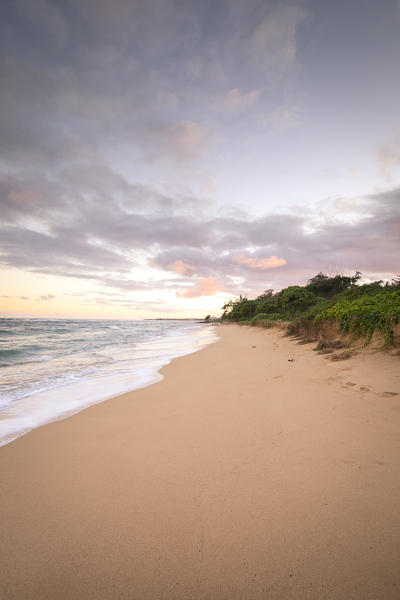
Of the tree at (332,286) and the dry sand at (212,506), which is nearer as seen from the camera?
the dry sand at (212,506)

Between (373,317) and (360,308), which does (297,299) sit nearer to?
(360,308)

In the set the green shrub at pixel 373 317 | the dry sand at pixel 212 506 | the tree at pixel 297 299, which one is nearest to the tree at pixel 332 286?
the tree at pixel 297 299

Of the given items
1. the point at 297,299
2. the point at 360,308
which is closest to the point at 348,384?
the point at 360,308

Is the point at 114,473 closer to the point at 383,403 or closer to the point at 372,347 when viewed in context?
the point at 383,403

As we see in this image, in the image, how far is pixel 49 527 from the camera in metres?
1.39

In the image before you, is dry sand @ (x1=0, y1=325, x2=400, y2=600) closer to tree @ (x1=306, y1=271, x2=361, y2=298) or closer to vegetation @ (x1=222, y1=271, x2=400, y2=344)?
vegetation @ (x1=222, y1=271, x2=400, y2=344)

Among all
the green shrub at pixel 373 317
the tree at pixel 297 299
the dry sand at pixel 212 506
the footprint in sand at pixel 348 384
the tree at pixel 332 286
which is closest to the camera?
the dry sand at pixel 212 506

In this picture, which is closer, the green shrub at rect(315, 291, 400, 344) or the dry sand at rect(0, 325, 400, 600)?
the dry sand at rect(0, 325, 400, 600)

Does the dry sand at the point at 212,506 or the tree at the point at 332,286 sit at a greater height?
the tree at the point at 332,286

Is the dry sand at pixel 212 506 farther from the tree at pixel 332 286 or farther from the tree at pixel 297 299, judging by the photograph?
the tree at pixel 332 286

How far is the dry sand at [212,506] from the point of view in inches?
41.9

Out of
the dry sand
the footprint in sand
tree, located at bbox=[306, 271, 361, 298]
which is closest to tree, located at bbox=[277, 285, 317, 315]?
tree, located at bbox=[306, 271, 361, 298]

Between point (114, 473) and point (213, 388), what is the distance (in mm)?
2331

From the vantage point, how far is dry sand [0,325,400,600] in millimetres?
1064
